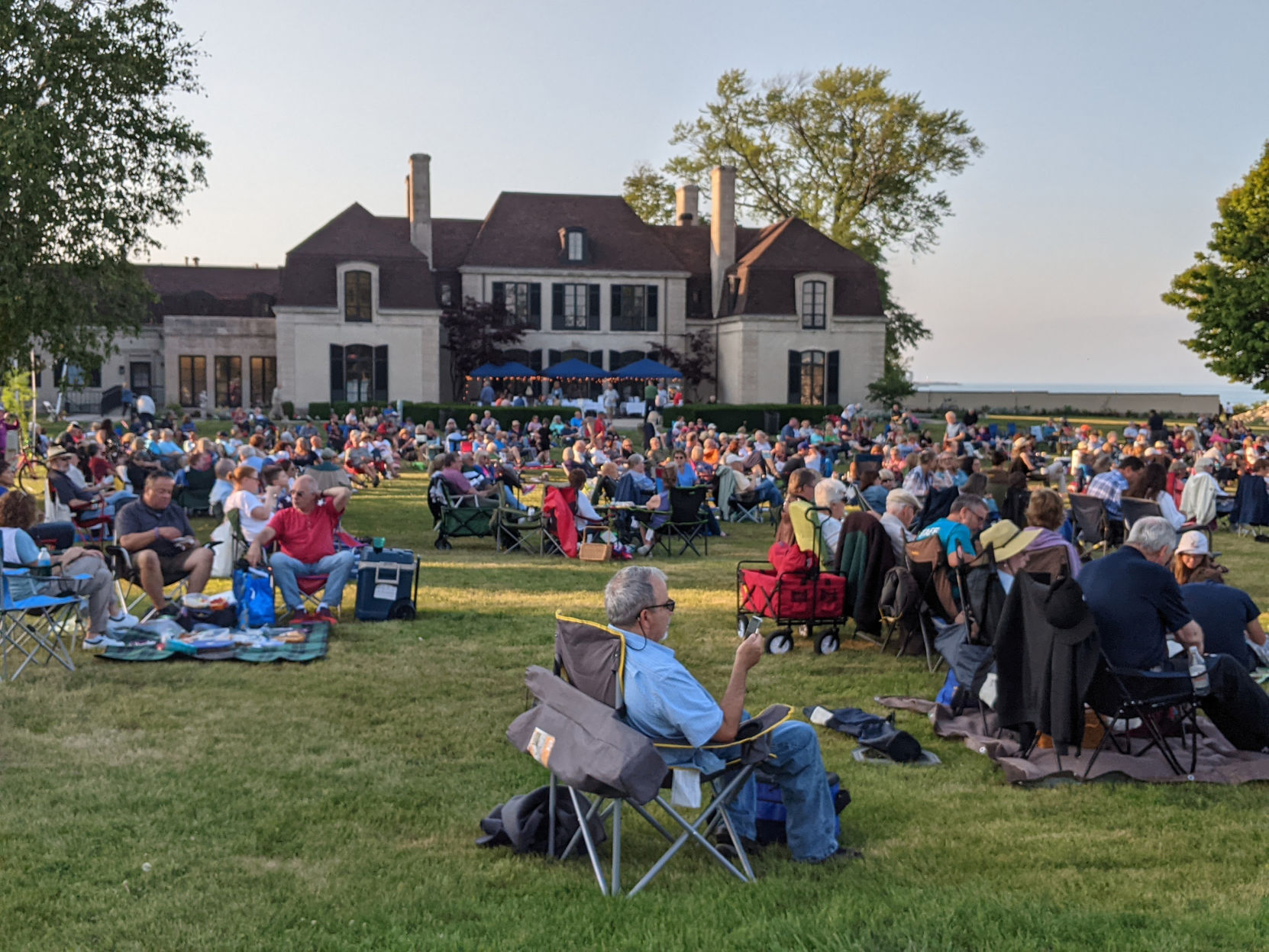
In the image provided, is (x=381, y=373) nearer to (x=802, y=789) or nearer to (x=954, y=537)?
(x=954, y=537)

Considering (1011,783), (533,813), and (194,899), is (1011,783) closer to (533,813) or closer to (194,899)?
(533,813)

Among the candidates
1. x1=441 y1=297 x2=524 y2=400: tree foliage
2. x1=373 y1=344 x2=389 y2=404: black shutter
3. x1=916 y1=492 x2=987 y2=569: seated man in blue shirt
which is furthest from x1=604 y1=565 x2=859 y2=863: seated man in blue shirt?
x1=441 y1=297 x2=524 y2=400: tree foliage

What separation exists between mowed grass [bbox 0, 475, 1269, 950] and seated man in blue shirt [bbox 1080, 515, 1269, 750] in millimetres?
525

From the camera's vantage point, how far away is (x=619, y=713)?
480 cm

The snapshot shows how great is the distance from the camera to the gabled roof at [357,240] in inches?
1789

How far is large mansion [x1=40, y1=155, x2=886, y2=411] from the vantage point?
44969 mm

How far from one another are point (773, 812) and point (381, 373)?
4137 centimetres

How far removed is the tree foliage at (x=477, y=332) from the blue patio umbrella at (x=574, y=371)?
3687 mm

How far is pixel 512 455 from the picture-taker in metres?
25.5

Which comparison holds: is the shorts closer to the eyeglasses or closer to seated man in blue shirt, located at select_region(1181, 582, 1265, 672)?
the eyeglasses

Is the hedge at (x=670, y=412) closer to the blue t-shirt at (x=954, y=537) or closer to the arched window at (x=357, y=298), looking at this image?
the arched window at (x=357, y=298)

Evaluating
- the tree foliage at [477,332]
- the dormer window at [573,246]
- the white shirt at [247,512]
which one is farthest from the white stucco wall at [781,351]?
the white shirt at [247,512]

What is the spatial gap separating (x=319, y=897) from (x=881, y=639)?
6140 mm

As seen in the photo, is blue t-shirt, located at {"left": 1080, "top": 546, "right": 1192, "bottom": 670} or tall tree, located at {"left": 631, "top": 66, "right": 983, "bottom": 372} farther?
tall tree, located at {"left": 631, "top": 66, "right": 983, "bottom": 372}
